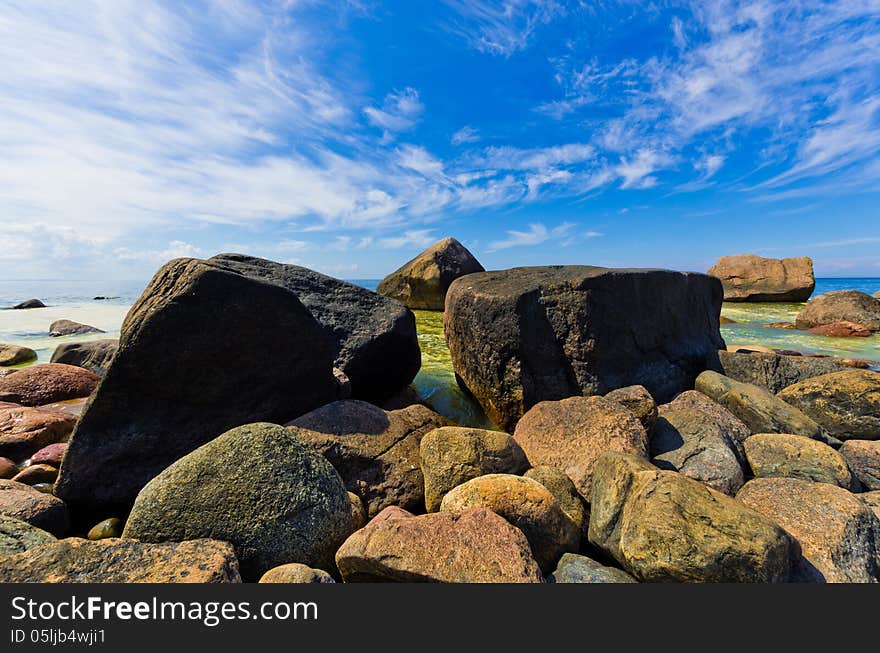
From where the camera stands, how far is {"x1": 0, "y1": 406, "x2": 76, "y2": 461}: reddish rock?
14.9ft

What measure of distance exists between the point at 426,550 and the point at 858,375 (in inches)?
214

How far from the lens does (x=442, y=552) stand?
2311mm

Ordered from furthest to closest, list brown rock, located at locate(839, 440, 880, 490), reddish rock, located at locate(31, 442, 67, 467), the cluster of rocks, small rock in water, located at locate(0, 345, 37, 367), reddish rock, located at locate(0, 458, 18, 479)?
1. small rock in water, located at locate(0, 345, 37, 367)
2. reddish rock, located at locate(31, 442, 67, 467)
3. reddish rock, located at locate(0, 458, 18, 479)
4. brown rock, located at locate(839, 440, 880, 490)
5. the cluster of rocks

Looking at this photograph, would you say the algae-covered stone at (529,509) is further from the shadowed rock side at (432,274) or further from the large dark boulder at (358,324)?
the shadowed rock side at (432,274)

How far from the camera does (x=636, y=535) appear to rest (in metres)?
2.39

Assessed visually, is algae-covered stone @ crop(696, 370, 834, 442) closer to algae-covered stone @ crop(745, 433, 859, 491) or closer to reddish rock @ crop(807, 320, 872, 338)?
algae-covered stone @ crop(745, 433, 859, 491)

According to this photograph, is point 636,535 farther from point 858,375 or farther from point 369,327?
point 858,375

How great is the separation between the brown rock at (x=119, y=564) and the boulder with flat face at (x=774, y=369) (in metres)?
6.44

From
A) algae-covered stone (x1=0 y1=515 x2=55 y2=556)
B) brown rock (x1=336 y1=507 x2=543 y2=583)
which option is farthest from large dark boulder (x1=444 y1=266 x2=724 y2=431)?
algae-covered stone (x1=0 y1=515 x2=55 y2=556)

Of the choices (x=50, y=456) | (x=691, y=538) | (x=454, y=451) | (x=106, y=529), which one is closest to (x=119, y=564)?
(x=106, y=529)

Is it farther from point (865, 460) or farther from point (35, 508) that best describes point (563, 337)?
point (35, 508)

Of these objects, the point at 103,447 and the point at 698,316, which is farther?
the point at 698,316

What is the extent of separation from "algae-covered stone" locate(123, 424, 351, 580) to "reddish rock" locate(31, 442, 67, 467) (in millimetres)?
2512

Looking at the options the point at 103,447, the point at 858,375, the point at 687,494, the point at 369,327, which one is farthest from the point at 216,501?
the point at 858,375
